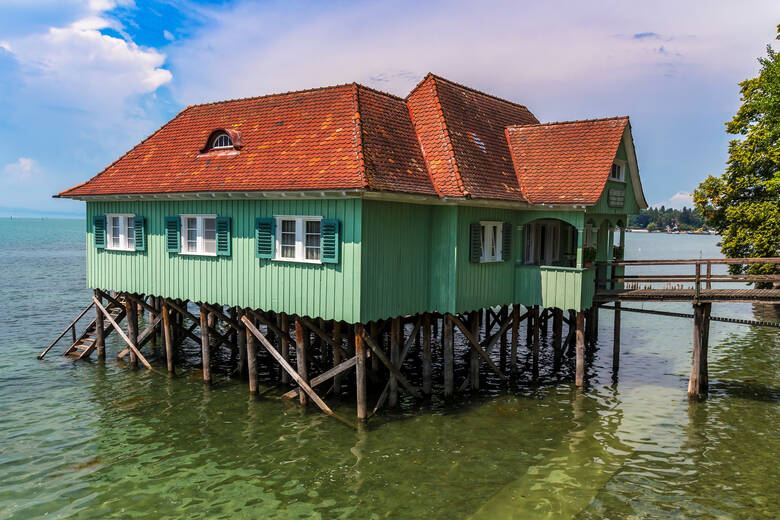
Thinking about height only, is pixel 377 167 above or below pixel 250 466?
above

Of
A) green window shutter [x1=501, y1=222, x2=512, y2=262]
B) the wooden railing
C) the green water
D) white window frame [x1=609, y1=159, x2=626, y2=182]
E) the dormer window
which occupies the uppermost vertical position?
the dormer window

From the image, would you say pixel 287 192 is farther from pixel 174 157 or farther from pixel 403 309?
pixel 174 157

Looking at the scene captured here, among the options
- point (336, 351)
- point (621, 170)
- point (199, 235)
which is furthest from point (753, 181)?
point (199, 235)

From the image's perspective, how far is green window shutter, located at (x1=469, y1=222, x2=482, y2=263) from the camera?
57.5 feet

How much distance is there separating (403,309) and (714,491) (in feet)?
27.2

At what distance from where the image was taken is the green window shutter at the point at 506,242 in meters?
→ 19.0

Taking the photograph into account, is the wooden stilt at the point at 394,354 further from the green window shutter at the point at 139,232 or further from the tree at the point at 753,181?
the tree at the point at 753,181

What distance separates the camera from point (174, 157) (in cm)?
2075

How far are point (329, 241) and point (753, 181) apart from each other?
23229 mm

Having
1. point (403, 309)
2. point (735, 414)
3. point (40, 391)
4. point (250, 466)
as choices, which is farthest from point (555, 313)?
point (40, 391)

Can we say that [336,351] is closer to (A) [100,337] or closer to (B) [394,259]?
(B) [394,259]

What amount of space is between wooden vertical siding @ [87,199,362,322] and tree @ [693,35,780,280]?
2143 centimetres

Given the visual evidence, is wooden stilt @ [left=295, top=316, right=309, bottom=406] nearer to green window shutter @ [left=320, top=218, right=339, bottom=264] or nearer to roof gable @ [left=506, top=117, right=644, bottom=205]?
green window shutter @ [left=320, top=218, right=339, bottom=264]

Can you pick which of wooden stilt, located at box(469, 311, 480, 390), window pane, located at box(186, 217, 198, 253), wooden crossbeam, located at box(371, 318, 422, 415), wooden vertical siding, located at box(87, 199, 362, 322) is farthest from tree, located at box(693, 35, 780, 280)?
window pane, located at box(186, 217, 198, 253)
